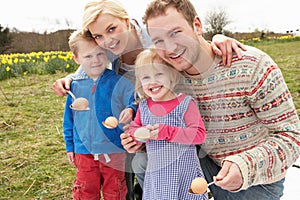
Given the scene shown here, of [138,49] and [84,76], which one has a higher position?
[138,49]

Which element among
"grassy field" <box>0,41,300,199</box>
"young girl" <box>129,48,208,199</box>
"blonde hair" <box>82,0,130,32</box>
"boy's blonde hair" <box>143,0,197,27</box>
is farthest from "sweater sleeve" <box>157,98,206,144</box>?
"grassy field" <box>0,41,300,199</box>

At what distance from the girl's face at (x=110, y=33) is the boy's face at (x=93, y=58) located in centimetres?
6

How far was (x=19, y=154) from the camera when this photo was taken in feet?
10.4

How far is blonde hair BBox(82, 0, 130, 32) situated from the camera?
60.5 inches

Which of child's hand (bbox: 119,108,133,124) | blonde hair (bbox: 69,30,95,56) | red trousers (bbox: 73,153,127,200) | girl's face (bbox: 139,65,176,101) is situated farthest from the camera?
red trousers (bbox: 73,153,127,200)

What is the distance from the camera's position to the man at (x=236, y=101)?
1.27 m

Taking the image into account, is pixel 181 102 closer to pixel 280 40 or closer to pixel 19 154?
pixel 19 154

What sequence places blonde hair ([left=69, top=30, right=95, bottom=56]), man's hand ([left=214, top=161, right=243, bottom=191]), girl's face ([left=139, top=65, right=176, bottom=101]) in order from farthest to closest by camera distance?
blonde hair ([left=69, top=30, right=95, bottom=56])
girl's face ([left=139, top=65, right=176, bottom=101])
man's hand ([left=214, top=161, right=243, bottom=191])

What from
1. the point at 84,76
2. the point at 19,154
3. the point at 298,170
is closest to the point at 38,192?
the point at 19,154

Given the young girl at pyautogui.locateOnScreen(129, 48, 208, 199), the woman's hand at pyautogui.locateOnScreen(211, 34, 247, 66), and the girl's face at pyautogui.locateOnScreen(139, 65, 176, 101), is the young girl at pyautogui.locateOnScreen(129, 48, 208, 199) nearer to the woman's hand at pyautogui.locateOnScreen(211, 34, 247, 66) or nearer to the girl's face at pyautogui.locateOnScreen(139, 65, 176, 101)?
the girl's face at pyautogui.locateOnScreen(139, 65, 176, 101)

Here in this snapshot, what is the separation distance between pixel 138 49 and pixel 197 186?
664mm

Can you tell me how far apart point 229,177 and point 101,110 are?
0.67 m

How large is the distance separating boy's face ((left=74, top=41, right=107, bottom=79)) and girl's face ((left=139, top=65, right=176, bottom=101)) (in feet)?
0.98

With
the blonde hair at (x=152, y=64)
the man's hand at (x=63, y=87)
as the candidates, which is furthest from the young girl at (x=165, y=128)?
the man's hand at (x=63, y=87)
